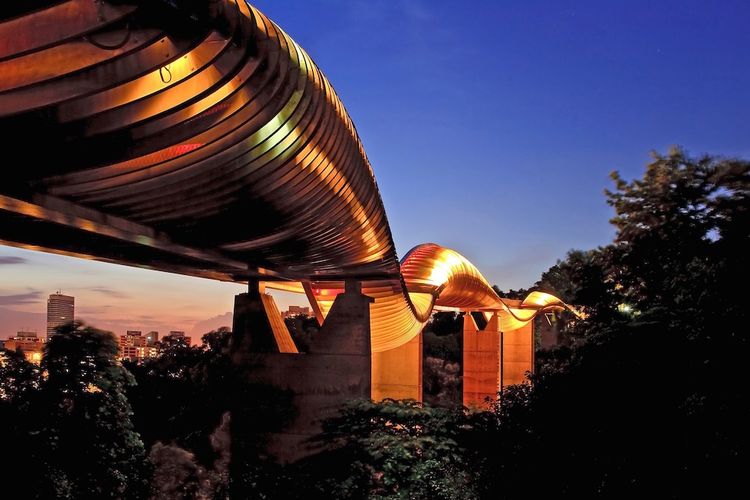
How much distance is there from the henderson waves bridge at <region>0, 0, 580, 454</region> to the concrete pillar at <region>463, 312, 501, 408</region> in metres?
16.8

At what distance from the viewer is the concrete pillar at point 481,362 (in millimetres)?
25766

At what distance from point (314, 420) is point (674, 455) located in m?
5.33

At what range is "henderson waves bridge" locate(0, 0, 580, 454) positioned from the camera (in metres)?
2.97

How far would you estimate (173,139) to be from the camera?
3.98 meters

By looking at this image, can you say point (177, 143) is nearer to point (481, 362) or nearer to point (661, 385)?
point (661, 385)

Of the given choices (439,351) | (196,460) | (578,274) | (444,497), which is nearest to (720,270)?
(444,497)

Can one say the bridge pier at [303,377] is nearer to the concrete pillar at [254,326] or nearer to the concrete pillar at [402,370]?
the concrete pillar at [254,326]

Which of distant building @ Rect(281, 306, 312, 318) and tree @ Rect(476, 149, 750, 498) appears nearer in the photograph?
tree @ Rect(476, 149, 750, 498)

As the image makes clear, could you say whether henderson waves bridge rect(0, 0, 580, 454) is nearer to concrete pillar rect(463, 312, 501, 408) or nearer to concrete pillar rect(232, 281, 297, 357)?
concrete pillar rect(232, 281, 297, 357)

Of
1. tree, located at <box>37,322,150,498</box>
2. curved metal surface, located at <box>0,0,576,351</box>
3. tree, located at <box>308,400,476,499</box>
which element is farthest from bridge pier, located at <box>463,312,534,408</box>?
curved metal surface, located at <box>0,0,576,351</box>

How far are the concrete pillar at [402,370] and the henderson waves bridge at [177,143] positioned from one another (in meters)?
10.5

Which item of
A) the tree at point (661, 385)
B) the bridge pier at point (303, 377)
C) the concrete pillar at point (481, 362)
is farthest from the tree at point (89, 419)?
the concrete pillar at point (481, 362)

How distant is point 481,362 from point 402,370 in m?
6.72

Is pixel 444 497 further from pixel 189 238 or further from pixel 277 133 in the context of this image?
pixel 277 133
